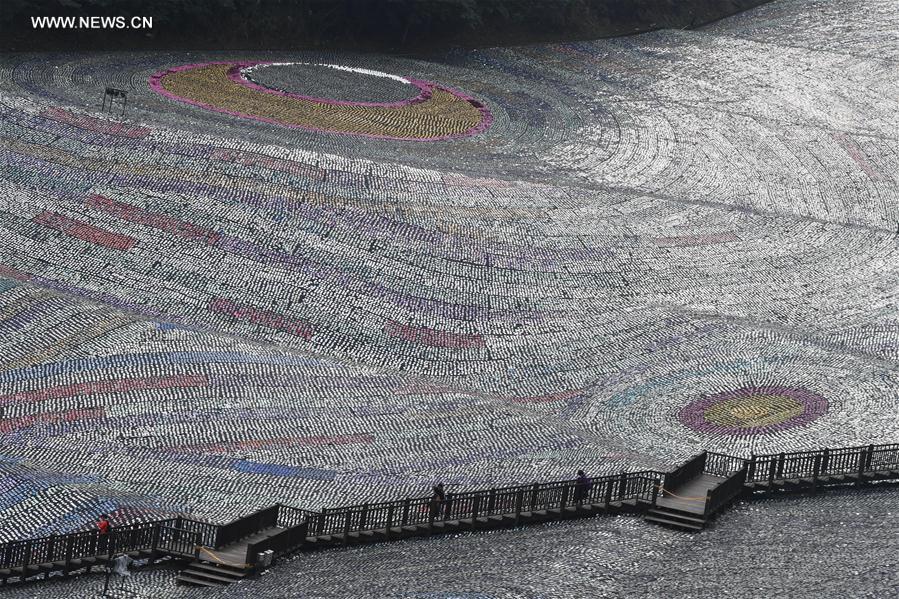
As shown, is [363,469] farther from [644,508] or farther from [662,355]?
[662,355]

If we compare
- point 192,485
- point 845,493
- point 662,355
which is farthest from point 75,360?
point 845,493

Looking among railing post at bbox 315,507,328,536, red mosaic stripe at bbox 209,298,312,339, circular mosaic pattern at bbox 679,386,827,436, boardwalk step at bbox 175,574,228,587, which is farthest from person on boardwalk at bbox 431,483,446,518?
red mosaic stripe at bbox 209,298,312,339

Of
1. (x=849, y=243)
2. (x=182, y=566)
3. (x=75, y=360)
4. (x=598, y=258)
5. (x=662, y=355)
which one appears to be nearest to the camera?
(x=182, y=566)

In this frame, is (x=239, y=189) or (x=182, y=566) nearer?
(x=182, y=566)

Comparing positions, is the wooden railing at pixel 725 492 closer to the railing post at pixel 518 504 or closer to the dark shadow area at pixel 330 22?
the railing post at pixel 518 504

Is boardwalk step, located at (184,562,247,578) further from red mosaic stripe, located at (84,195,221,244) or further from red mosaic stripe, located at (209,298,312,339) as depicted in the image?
red mosaic stripe, located at (84,195,221,244)

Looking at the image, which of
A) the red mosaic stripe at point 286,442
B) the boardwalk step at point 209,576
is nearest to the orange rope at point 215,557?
the boardwalk step at point 209,576
